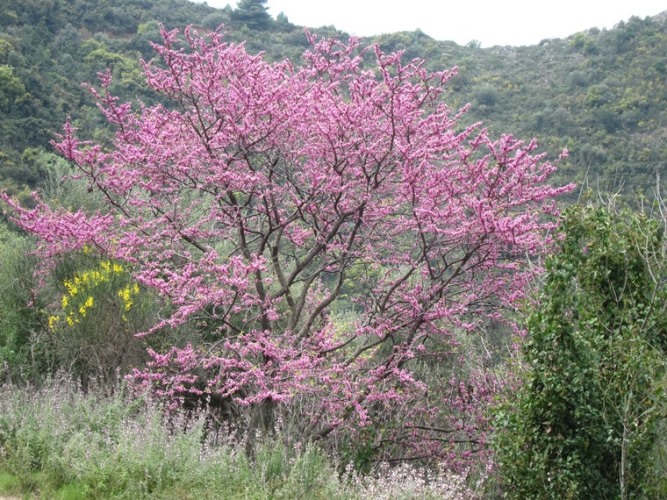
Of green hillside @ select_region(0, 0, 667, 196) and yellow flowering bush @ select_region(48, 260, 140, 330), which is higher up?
green hillside @ select_region(0, 0, 667, 196)

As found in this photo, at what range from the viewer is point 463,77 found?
109 feet

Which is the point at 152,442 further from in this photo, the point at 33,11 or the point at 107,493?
the point at 33,11

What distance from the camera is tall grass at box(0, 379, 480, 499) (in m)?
4.77

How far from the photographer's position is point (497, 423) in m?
5.62

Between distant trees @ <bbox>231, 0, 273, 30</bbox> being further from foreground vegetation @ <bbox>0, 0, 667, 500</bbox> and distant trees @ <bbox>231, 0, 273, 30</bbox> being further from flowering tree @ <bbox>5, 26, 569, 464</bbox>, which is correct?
flowering tree @ <bbox>5, 26, 569, 464</bbox>

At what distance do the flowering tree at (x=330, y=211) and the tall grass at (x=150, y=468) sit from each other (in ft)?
3.40

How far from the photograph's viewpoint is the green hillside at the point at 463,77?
2273cm

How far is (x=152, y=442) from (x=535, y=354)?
308 centimetres

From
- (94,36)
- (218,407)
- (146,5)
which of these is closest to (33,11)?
(94,36)

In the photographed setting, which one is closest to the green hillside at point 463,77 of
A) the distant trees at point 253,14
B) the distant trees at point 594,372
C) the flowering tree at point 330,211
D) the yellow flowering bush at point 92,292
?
the distant trees at point 253,14

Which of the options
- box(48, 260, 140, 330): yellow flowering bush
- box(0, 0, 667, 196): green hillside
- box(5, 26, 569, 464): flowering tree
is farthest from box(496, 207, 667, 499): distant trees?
box(0, 0, 667, 196): green hillside

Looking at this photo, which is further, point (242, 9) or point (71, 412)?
point (242, 9)

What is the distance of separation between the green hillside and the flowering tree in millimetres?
12295

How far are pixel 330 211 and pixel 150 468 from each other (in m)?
3.77
